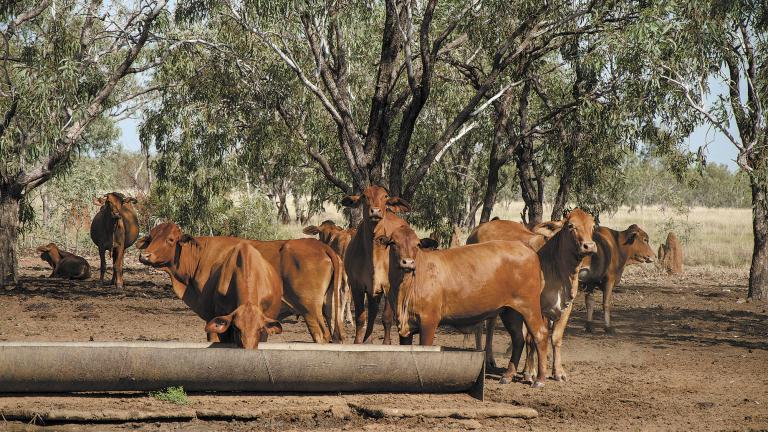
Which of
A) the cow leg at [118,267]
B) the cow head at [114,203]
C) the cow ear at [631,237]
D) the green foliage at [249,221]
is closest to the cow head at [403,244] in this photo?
the cow ear at [631,237]

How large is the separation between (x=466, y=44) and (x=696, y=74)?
5.85 meters

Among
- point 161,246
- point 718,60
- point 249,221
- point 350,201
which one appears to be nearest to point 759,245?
point 718,60

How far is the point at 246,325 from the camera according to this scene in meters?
9.08

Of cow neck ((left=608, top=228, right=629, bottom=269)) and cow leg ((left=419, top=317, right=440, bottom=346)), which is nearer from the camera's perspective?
cow leg ((left=419, top=317, right=440, bottom=346))

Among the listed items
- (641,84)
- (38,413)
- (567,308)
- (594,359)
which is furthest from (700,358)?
(38,413)

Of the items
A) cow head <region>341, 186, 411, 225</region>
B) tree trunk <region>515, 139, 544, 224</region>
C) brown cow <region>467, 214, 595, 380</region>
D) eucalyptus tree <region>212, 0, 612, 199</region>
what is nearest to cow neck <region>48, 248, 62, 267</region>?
eucalyptus tree <region>212, 0, 612, 199</region>

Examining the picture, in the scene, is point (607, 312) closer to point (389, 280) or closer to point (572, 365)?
point (572, 365)

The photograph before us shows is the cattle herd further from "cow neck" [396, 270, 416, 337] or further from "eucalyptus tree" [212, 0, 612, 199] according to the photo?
"eucalyptus tree" [212, 0, 612, 199]

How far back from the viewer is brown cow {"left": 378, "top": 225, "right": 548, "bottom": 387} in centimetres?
1012

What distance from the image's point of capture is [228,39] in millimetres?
21141

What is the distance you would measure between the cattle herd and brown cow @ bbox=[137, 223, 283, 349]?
12 millimetres

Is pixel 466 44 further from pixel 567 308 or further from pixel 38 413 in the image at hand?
pixel 38 413

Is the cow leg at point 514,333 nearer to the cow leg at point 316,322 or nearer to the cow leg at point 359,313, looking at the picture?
the cow leg at point 359,313

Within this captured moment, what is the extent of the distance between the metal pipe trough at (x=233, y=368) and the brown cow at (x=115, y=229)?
36.0 feet
